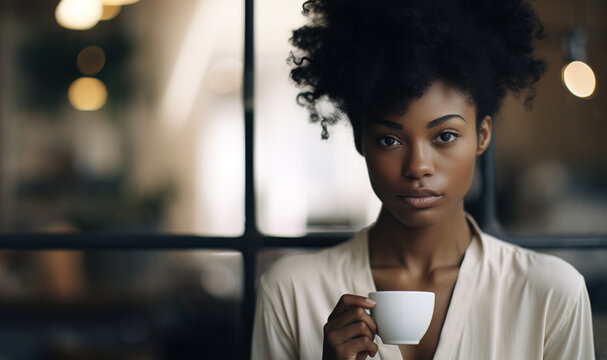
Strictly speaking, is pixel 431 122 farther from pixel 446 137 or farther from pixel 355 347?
pixel 355 347

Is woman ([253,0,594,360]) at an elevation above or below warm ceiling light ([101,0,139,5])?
below

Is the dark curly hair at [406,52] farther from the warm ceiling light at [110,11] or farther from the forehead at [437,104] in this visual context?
the warm ceiling light at [110,11]

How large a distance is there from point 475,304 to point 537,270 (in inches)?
5.2

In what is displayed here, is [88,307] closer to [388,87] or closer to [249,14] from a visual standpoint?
[249,14]

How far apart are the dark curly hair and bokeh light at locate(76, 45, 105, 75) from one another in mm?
947

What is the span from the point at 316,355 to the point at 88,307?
1.32m

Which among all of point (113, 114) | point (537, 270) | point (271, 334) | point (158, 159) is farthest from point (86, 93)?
point (537, 270)

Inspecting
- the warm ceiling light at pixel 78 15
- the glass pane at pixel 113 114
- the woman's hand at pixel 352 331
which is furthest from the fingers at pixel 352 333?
the warm ceiling light at pixel 78 15

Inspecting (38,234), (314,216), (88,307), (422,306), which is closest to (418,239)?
(422,306)

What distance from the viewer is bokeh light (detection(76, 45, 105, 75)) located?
1.92 meters

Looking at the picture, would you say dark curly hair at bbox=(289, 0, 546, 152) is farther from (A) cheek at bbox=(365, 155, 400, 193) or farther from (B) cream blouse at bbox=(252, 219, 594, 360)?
(B) cream blouse at bbox=(252, 219, 594, 360)

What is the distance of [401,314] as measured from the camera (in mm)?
943

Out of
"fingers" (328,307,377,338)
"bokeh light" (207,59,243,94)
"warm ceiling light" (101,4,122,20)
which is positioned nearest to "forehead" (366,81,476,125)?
"fingers" (328,307,377,338)

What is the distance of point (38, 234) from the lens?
141 cm
